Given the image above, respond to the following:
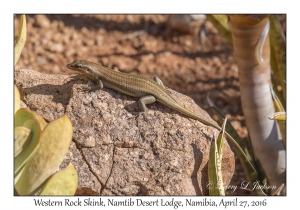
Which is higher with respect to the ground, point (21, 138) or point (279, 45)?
point (279, 45)

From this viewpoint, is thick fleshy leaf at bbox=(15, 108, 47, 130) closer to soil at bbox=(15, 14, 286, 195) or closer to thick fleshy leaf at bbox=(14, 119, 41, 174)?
thick fleshy leaf at bbox=(14, 119, 41, 174)

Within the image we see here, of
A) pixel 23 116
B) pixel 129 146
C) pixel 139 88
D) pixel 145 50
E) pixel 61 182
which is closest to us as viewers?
pixel 61 182

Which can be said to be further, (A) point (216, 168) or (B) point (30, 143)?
(A) point (216, 168)

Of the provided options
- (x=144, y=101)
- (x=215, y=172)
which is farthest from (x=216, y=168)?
(x=144, y=101)

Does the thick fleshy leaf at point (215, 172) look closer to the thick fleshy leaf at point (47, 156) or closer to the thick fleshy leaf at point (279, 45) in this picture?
the thick fleshy leaf at point (47, 156)

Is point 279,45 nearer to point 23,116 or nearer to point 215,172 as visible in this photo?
point 215,172

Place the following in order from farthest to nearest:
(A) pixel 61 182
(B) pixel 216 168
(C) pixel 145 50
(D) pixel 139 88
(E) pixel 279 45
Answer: (C) pixel 145 50 → (E) pixel 279 45 → (D) pixel 139 88 → (B) pixel 216 168 → (A) pixel 61 182

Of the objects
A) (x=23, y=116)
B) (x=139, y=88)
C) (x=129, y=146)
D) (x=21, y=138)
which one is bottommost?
(x=129, y=146)

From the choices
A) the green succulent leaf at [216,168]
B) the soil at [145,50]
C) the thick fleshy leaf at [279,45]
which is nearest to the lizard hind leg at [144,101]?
the green succulent leaf at [216,168]
